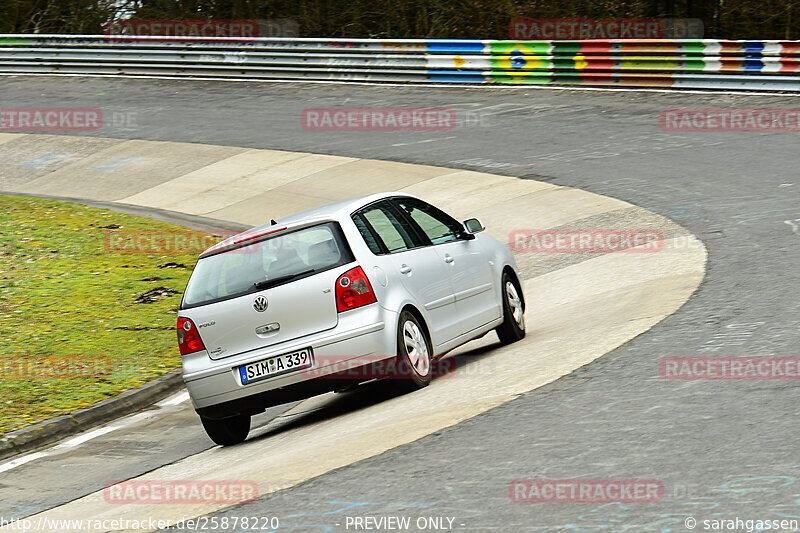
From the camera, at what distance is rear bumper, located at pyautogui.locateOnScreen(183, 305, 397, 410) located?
7.89 metres

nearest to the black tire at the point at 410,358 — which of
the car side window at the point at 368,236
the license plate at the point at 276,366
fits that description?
the car side window at the point at 368,236

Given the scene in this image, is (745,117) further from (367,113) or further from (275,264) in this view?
(275,264)

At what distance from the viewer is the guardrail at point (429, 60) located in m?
22.6

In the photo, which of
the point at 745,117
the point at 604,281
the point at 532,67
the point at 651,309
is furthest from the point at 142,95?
the point at 651,309

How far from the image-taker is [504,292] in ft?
32.9

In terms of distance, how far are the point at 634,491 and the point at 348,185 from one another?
1388cm

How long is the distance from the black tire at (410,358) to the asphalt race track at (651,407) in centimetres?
106

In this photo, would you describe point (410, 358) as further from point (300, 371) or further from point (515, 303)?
point (515, 303)

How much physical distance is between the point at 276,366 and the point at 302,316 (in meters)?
0.40

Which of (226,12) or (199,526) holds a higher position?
(226,12)
